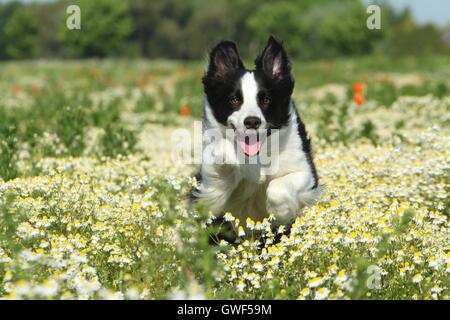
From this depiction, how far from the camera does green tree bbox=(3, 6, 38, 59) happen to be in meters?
66.9

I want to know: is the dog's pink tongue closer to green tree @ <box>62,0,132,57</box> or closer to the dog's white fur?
the dog's white fur

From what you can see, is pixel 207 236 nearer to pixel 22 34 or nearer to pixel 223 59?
pixel 223 59

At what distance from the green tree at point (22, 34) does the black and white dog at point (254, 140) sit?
67005mm

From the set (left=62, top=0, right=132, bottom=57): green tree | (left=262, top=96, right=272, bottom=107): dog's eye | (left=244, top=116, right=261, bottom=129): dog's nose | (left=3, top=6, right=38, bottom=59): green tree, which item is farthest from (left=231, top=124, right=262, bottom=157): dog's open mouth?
(left=3, top=6, right=38, bottom=59): green tree

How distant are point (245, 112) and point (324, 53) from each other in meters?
63.0

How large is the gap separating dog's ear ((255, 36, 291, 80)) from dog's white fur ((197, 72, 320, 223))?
0.68 ft

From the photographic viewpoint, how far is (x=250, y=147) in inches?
171

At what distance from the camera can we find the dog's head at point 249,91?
4.30 meters

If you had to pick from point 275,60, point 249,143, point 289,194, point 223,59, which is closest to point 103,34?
point 223,59

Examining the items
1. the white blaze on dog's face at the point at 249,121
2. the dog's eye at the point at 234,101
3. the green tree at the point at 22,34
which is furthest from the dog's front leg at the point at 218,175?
the green tree at the point at 22,34

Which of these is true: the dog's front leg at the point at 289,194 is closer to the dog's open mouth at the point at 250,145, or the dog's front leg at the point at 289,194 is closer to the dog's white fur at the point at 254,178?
the dog's white fur at the point at 254,178

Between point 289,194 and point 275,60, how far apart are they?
112 centimetres

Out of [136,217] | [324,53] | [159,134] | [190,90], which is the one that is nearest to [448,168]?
[136,217]
